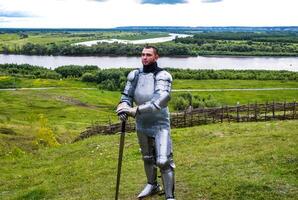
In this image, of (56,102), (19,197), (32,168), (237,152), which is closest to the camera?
(19,197)

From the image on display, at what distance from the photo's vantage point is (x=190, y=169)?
14531 mm

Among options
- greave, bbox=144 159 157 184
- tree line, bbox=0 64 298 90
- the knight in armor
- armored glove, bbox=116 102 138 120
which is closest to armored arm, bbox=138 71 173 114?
the knight in armor

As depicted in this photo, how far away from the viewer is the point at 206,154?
56.2ft

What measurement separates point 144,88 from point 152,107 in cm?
60

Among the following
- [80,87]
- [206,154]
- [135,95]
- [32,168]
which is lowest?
[80,87]

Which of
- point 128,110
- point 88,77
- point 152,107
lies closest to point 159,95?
point 152,107

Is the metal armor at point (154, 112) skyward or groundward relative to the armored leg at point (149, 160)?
skyward

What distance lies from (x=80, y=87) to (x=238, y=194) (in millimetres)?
90382

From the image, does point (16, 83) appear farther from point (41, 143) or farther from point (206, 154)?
point (206, 154)

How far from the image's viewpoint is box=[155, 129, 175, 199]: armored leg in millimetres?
9750

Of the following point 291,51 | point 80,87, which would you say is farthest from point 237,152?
point 291,51

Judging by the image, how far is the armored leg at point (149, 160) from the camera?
33.6 feet

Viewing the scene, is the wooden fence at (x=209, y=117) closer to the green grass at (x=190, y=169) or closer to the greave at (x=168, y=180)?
the green grass at (x=190, y=169)

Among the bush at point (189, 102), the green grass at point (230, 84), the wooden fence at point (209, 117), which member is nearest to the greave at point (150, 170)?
the wooden fence at point (209, 117)
